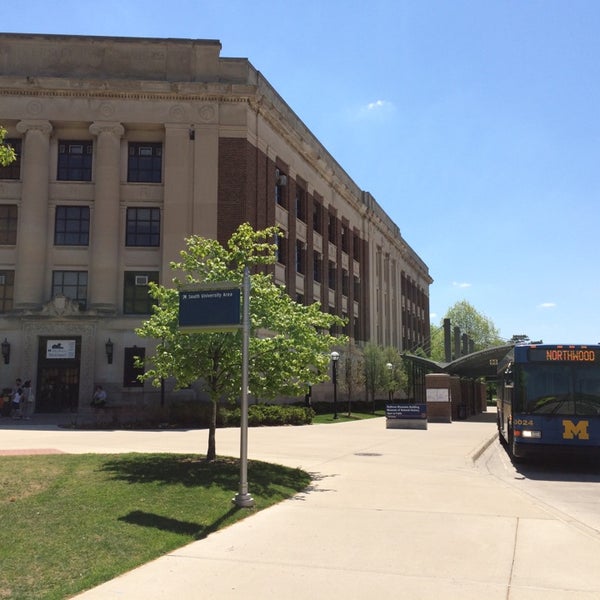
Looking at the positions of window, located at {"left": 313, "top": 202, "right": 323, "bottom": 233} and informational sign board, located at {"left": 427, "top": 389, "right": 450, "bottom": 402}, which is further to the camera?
window, located at {"left": 313, "top": 202, "right": 323, "bottom": 233}

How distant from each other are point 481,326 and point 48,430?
276 feet

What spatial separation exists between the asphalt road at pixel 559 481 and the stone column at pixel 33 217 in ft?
78.4

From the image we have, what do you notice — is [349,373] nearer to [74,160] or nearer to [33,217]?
[74,160]

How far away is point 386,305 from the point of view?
6450cm

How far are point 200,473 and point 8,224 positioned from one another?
2654 centimetres

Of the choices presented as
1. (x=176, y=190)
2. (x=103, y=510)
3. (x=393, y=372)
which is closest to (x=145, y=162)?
(x=176, y=190)

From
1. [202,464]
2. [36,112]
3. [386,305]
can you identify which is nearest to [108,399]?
[36,112]

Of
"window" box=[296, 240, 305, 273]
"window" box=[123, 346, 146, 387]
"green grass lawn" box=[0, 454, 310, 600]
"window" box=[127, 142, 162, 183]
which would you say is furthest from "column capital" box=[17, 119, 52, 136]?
Answer: "green grass lawn" box=[0, 454, 310, 600]

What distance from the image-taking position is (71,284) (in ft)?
107

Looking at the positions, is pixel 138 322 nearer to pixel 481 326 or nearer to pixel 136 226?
pixel 136 226

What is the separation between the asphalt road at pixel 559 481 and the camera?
9.77m

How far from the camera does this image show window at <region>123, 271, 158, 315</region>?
3253 centimetres

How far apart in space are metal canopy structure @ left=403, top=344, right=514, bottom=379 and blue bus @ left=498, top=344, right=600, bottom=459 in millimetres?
25200

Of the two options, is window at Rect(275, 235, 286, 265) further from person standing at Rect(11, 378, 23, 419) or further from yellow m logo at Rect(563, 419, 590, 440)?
yellow m logo at Rect(563, 419, 590, 440)
